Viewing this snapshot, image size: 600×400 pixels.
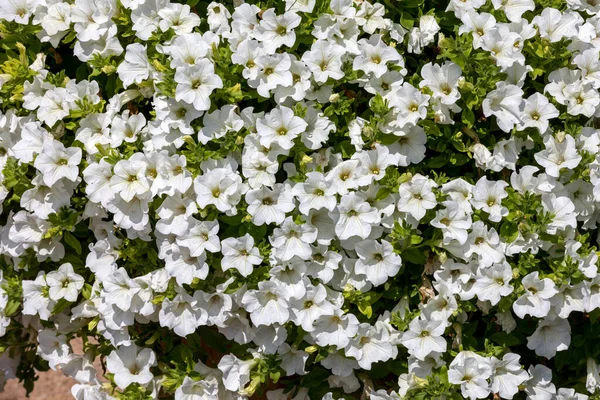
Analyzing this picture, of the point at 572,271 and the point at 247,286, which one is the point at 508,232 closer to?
the point at 572,271

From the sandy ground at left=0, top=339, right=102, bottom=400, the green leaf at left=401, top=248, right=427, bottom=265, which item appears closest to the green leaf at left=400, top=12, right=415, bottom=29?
the green leaf at left=401, top=248, right=427, bottom=265

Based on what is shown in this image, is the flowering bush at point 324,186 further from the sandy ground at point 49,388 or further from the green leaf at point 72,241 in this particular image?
the sandy ground at point 49,388

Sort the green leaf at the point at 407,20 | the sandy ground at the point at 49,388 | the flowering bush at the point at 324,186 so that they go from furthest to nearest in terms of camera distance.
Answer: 1. the sandy ground at the point at 49,388
2. the green leaf at the point at 407,20
3. the flowering bush at the point at 324,186

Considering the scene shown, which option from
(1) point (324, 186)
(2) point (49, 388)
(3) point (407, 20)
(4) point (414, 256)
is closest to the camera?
(1) point (324, 186)

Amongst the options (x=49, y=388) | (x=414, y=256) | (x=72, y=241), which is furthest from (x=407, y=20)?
(x=49, y=388)

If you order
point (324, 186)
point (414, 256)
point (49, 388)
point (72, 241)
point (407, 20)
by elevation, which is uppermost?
point (407, 20)

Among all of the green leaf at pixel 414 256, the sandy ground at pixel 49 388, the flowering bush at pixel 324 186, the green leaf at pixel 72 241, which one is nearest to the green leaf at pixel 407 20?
the flowering bush at pixel 324 186

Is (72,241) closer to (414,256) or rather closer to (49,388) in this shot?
(414,256)

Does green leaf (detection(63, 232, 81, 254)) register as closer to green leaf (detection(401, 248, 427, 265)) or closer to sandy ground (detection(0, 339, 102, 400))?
green leaf (detection(401, 248, 427, 265))
